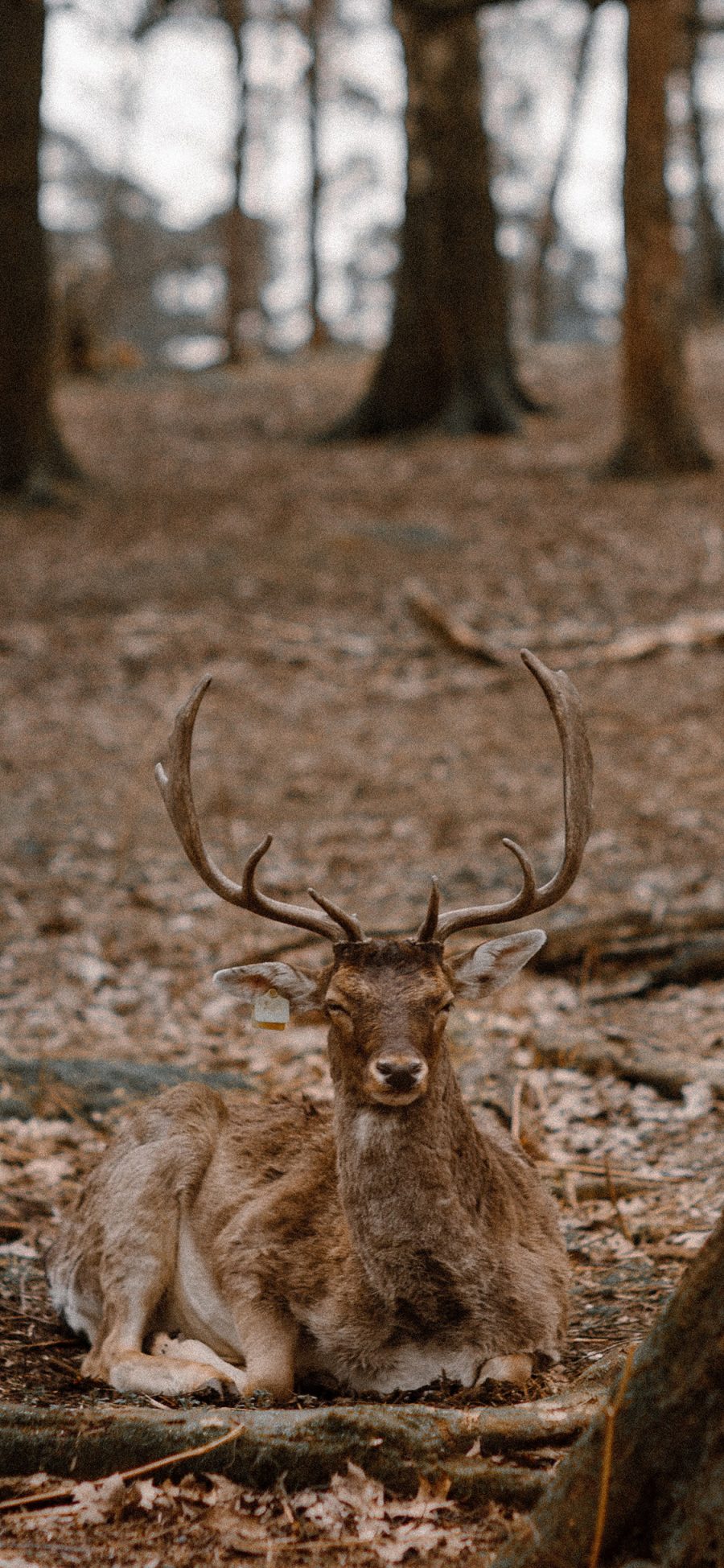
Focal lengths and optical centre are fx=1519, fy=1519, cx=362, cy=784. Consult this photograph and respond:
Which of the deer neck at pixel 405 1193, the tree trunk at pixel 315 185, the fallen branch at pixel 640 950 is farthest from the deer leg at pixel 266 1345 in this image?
the tree trunk at pixel 315 185

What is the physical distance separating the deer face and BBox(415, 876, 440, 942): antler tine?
0.03m

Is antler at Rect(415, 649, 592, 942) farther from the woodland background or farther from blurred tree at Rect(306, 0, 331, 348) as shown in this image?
blurred tree at Rect(306, 0, 331, 348)

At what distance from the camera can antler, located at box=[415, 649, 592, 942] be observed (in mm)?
5016

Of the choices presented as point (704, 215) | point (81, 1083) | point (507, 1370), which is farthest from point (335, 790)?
point (704, 215)

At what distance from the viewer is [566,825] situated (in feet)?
16.8

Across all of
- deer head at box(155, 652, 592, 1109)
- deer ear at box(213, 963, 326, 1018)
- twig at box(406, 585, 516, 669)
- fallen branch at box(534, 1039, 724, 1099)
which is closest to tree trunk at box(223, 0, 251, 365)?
twig at box(406, 585, 516, 669)

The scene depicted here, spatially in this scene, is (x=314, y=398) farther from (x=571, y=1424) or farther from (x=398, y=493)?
(x=571, y=1424)

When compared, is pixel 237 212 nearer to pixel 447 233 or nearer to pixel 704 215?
pixel 704 215

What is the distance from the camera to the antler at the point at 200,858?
205 inches

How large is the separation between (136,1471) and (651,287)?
14.9 meters

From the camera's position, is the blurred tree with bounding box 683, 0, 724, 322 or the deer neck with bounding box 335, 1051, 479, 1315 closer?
the deer neck with bounding box 335, 1051, 479, 1315

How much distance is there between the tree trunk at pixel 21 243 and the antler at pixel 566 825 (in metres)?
13.4

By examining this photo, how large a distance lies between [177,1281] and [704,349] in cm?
2394

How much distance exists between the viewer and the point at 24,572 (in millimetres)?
15852
